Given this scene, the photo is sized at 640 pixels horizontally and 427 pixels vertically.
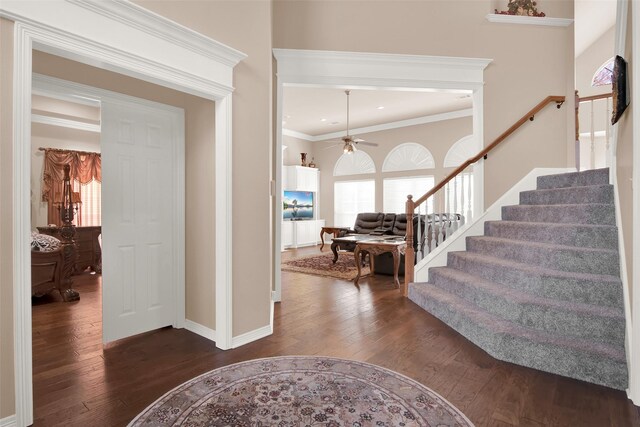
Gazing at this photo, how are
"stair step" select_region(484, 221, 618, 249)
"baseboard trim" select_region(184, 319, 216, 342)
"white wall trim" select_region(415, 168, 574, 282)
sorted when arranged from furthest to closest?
"white wall trim" select_region(415, 168, 574, 282) < "baseboard trim" select_region(184, 319, 216, 342) < "stair step" select_region(484, 221, 618, 249)

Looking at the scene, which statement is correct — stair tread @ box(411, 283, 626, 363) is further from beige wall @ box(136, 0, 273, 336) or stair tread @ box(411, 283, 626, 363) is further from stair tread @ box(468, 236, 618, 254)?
beige wall @ box(136, 0, 273, 336)

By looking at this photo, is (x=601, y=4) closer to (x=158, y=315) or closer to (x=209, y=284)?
Result: (x=209, y=284)

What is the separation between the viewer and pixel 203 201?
9.89ft

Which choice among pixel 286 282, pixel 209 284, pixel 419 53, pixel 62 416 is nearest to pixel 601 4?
pixel 419 53

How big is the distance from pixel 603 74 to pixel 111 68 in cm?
984

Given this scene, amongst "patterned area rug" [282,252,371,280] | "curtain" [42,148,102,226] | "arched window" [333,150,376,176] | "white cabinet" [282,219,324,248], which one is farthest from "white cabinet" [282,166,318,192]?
"curtain" [42,148,102,226]

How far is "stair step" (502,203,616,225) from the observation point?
3.03m

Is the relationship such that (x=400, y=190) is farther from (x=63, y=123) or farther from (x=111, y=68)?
(x=111, y=68)

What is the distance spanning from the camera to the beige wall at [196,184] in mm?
2887

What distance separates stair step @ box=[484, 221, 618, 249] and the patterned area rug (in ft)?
8.42

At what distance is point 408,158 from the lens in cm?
945

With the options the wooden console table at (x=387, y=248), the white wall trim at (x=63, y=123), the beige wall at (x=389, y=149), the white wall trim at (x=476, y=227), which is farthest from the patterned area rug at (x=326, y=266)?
the white wall trim at (x=63, y=123)

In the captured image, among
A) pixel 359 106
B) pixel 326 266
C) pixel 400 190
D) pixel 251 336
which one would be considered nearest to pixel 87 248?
pixel 326 266

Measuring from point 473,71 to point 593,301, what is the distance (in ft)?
11.6
